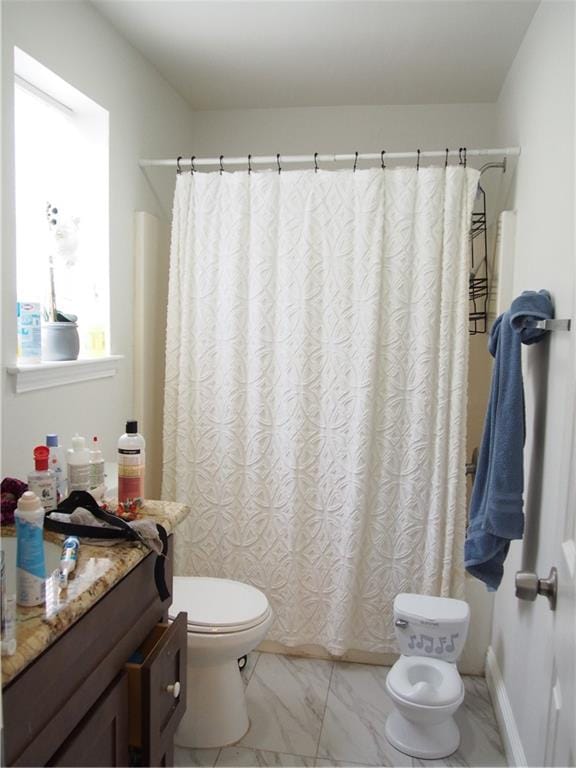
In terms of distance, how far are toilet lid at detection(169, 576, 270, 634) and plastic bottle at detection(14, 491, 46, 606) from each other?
36.7 inches

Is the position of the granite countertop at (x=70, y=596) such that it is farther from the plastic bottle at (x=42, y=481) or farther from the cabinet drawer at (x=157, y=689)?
the cabinet drawer at (x=157, y=689)

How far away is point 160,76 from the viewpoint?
8.49 ft

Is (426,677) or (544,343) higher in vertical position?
(544,343)

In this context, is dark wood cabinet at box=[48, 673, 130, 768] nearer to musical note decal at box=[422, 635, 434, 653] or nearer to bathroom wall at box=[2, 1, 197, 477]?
bathroom wall at box=[2, 1, 197, 477]

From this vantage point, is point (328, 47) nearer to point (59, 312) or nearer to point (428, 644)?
point (59, 312)

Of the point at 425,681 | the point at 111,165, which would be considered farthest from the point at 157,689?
the point at 111,165

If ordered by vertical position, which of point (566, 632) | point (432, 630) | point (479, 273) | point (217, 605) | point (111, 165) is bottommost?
point (432, 630)

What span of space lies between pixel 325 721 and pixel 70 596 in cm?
140

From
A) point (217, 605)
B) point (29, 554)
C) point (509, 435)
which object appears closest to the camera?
point (29, 554)

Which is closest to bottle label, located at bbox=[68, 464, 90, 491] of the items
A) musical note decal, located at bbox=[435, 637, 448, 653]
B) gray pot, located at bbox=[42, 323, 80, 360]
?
gray pot, located at bbox=[42, 323, 80, 360]

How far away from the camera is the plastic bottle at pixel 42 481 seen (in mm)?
1388

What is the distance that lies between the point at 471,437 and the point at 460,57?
1627 millimetres

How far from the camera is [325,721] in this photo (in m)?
2.07

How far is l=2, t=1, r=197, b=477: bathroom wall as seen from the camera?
1.63 meters
